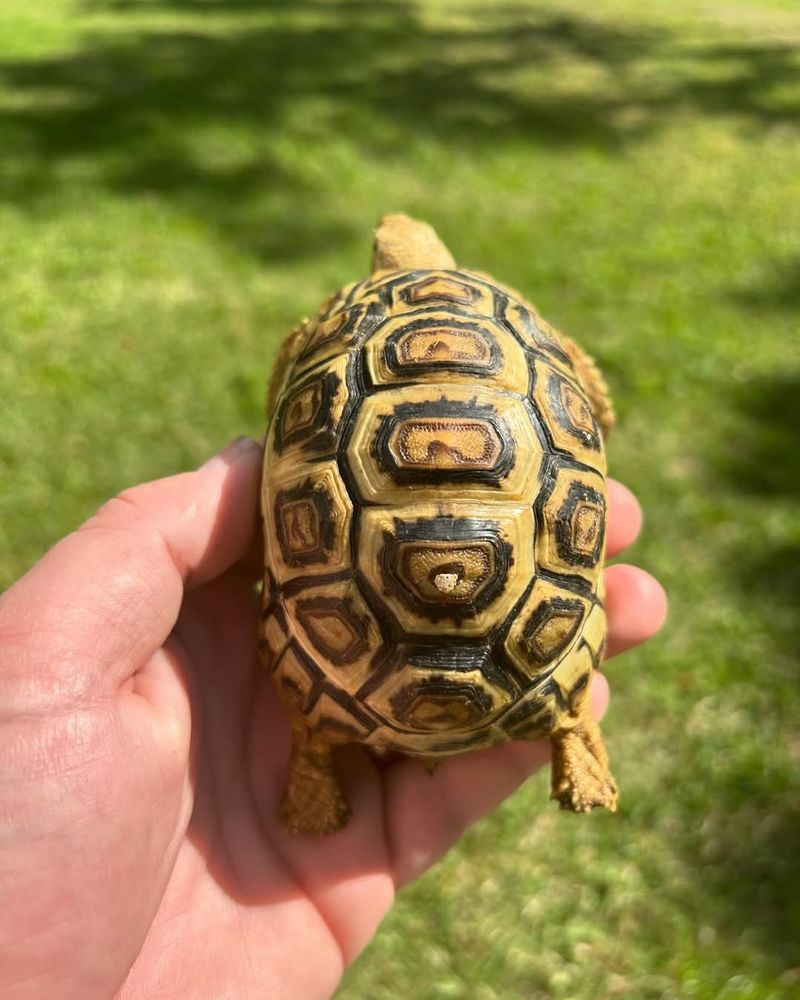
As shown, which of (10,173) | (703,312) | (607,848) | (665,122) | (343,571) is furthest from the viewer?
(665,122)

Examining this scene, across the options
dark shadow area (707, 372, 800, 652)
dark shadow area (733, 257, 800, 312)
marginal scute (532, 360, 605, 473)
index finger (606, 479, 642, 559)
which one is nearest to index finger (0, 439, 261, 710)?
marginal scute (532, 360, 605, 473)

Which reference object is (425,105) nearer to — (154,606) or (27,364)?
(27,364)

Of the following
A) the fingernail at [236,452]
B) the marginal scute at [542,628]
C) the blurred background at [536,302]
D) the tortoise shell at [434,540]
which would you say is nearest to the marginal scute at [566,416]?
the tortoise shell at [434,540]

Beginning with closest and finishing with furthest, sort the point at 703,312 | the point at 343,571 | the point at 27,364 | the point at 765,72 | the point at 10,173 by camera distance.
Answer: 1. the point at 343,571
2. the point at 27,364
3. the point at 703,312
4. the point at 10,173
5. the point at 765,72

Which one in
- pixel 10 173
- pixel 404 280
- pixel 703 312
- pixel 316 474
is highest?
pixel 404 280

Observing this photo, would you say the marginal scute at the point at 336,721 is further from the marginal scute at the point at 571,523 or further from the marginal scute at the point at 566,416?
the marginal scute at the point at 566,416

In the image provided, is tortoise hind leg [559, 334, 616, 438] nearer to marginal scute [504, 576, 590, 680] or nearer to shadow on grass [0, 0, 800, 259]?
marginal scute [504, 576, 590, 680]

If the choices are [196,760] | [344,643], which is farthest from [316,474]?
[196,760]
